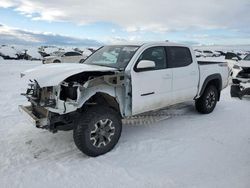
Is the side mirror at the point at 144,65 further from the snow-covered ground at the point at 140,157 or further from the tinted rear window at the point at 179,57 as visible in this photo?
the snow-covered ground at the point at 140,157

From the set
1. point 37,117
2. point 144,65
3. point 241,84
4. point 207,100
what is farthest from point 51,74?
point 241,84

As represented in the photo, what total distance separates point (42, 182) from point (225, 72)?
18.9 feet

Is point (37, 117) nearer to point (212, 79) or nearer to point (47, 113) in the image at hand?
point (47, 113)

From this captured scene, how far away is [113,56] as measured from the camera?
18.0 ft

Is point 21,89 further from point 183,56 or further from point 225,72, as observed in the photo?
point 225,72

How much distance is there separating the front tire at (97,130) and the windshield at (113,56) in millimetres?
969

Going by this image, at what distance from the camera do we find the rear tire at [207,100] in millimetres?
6906

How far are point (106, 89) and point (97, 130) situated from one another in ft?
2.24

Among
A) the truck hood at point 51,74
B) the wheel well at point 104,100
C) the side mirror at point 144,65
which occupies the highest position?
the side mirror at point 144,65

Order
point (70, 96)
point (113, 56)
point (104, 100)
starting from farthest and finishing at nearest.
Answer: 1. point (113, 56)
2. point (104, 100)
3. point (70, 96)

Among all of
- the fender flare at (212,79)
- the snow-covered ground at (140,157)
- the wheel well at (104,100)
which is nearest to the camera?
the snow-covered ground at (140,157)

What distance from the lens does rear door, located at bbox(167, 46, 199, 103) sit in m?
5.79

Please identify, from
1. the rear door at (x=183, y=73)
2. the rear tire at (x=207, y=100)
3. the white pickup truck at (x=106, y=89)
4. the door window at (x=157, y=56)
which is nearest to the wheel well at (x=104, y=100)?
the white pickup truck at (x=106, y=89)

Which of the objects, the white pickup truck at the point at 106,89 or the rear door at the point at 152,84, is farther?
the rear door at the point at 152,84
